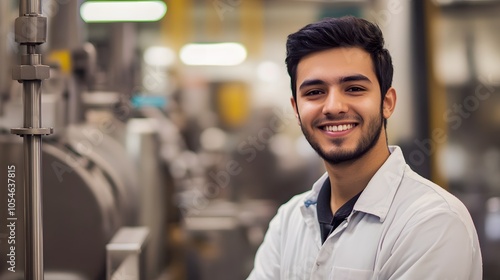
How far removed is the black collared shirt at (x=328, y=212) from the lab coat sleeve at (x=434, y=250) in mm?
182

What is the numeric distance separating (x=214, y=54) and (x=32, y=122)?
4.18 feet

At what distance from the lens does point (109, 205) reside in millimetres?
1927

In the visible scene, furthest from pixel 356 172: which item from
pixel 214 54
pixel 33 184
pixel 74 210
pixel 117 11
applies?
pixel 117 11

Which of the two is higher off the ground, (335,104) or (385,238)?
(335,104)

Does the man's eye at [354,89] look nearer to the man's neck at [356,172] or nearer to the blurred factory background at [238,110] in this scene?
the man's neck at [356,172]

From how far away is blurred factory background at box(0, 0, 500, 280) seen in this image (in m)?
2.20

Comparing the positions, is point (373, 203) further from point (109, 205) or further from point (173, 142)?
point (173, 142)

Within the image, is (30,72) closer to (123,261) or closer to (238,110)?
(123,261)

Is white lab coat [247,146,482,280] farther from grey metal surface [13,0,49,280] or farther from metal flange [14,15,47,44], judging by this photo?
metal flange [14,15,47,44]

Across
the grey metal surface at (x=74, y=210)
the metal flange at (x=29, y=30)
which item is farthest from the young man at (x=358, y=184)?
the grey metal surface at (x=74, y=210)

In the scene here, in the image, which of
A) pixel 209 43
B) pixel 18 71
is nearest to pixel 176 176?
pixel 209 43

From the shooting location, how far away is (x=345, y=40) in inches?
45.6

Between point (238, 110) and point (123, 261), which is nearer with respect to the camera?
point (123, 261)

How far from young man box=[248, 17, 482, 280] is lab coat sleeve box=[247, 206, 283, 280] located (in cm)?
3
